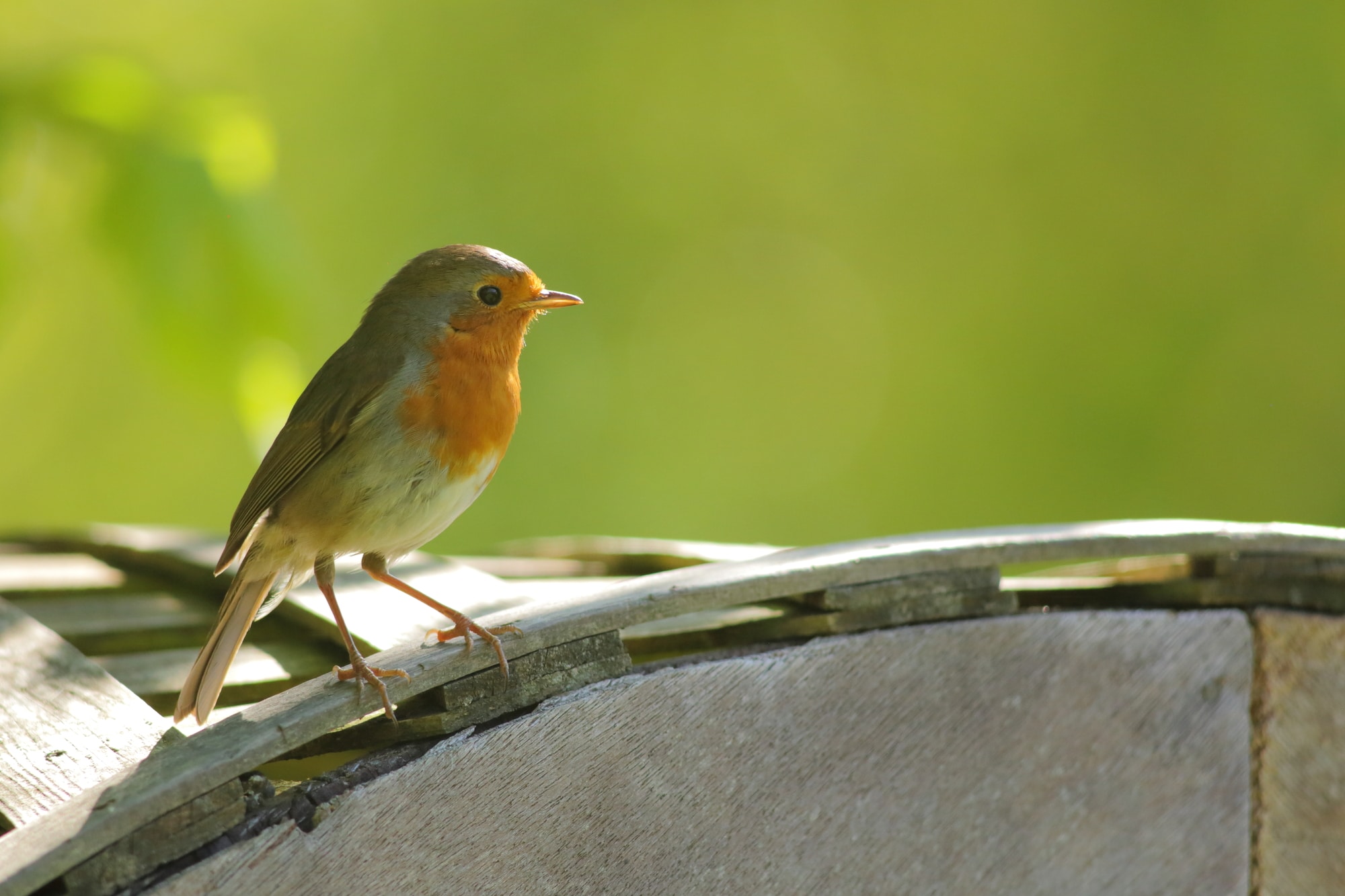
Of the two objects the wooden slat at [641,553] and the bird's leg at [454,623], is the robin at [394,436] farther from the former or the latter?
the wooden slat at [641,553]

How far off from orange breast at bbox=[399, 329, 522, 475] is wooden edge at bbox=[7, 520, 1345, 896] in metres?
0.41

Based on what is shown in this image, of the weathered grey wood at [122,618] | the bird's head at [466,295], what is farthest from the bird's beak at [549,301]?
the weathered grey wood at [122,618]

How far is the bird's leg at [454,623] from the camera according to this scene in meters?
1.61

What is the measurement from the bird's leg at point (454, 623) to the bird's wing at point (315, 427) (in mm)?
221

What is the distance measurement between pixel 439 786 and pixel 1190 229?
287 inches

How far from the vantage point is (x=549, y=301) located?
2.34m

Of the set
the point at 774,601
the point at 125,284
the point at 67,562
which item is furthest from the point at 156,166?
the point at 774,601

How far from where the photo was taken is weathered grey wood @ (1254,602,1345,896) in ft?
6.95

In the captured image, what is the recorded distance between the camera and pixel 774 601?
2.03m

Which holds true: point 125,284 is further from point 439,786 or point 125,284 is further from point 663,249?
point 663,249

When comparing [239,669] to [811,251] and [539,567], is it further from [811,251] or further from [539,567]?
[811,251]

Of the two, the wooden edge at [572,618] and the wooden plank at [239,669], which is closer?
the wooden edge at [572,618]

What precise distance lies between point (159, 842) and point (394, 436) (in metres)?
0.93

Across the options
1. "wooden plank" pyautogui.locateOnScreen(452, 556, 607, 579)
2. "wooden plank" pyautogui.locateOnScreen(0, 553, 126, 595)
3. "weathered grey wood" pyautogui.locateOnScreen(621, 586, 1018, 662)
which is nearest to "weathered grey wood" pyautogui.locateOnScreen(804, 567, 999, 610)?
"weathered grey wood" pyautogui.locateOnScreen(621, 586, 1018, 662)
